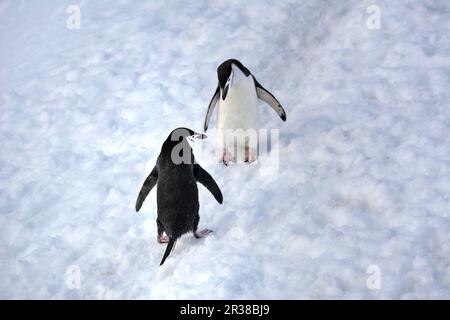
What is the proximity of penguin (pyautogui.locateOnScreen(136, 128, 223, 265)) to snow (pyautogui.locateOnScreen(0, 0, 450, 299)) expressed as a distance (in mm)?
166

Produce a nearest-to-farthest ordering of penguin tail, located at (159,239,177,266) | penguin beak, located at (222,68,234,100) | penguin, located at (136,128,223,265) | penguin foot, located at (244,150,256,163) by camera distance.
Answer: penguin tail, located at (159,239,177,266) < penguin, located at (136,128,223,265) < penguin beak, located at (222,68,234,100) < penguin foot, located at (244,150,256,163)

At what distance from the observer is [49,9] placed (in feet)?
26.6

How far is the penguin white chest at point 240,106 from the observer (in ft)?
15.8

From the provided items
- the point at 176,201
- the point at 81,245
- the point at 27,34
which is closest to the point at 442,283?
the point at 176,201

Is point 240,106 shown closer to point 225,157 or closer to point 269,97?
point 269,97

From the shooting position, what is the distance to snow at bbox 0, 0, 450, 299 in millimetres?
3746

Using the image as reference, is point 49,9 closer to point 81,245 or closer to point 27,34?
point 27,34

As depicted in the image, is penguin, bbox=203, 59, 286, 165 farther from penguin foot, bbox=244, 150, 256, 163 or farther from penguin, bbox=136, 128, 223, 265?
penguin, bbox=136, 128, 223, 265

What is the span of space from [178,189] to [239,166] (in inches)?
35.8

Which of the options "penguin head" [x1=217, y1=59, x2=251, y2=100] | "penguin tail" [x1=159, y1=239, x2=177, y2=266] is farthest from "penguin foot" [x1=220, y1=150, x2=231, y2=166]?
"penguin tail" [x1=159, y1=239, x2=177, y2=266]

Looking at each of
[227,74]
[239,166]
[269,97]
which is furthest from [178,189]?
[269,97]

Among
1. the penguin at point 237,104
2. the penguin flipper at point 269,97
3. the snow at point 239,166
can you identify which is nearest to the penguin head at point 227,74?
the penguin at point 237,104

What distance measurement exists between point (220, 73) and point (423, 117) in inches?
61.8

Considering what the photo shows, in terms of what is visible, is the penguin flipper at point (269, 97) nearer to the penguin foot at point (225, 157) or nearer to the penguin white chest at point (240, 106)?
the penguin white chest at point (240, 106)
